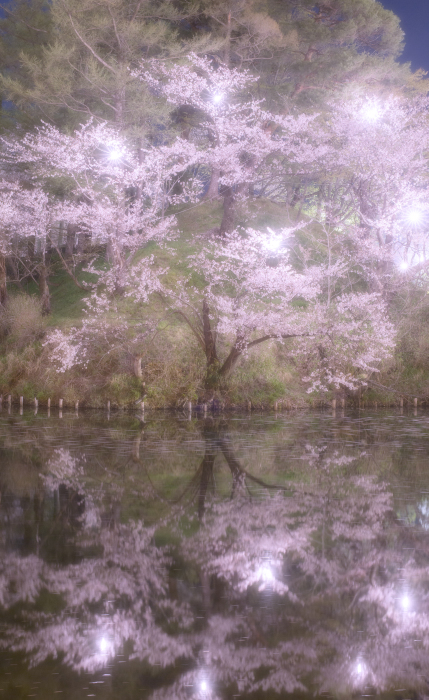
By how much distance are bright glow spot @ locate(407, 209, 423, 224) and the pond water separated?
14624 millimetres

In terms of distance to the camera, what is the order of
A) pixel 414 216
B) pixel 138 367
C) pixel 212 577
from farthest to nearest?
pixel 414 216, pixel 138 367, pixel 212 577

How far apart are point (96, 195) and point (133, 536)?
62.3ft

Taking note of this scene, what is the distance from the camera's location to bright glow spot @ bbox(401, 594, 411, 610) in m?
5.16

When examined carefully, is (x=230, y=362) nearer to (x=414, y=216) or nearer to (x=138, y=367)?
(x=138, y=367)

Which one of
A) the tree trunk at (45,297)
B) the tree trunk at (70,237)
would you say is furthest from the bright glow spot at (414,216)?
the tree trunk at (70,237)

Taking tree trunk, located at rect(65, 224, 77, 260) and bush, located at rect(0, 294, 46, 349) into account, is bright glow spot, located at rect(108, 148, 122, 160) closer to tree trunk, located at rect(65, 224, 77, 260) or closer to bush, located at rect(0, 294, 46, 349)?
bush, located at rect(0, 294, 46, 349)

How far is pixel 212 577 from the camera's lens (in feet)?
18.8

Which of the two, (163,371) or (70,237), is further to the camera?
(70,237)

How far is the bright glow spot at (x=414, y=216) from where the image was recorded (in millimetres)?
23375

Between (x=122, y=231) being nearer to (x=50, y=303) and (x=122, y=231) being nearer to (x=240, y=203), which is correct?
(x=50, y=303)

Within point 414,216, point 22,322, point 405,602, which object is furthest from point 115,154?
point 405,602

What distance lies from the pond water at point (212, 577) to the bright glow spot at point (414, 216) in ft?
48.0

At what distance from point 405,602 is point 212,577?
6.18ft

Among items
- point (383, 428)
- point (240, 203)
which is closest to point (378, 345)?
point (383, 428)
